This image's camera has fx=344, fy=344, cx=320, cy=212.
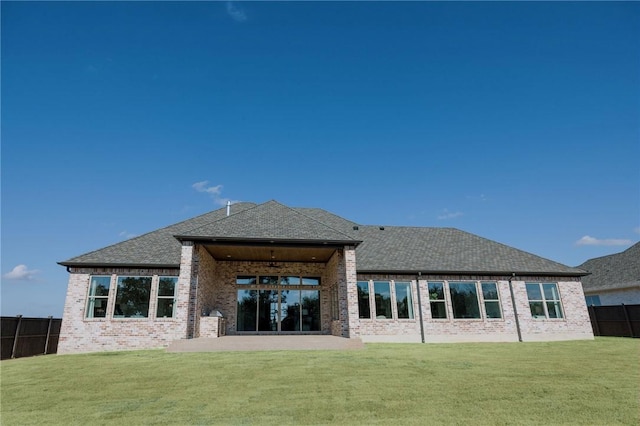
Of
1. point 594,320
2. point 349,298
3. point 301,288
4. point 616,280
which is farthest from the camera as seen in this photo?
point 616,280

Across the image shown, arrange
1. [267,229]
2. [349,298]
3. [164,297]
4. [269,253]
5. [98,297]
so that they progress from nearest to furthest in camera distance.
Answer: [349,298] < [267,229] < [98,297] < [164,297] < [269,253]

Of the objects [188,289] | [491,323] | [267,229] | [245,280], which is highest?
[267,229]

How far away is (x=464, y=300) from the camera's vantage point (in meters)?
17.2

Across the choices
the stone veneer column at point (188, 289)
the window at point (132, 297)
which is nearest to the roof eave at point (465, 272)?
the stone veneer column at point (188, 289)

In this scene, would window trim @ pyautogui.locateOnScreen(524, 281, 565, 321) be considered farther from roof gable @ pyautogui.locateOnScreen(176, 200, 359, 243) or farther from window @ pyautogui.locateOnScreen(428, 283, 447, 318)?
roof gable @ pyautogui.locateOnScreen(176, 200, 359, 243)

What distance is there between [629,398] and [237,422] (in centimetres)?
696

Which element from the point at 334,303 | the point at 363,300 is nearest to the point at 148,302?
the point at 334,303

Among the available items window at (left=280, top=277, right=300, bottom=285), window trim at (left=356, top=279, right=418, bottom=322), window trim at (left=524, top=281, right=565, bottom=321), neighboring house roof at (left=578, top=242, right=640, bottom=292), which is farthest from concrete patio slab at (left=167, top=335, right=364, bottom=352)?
neighboring house roof at (left=578, top=242, right=640, bottom=292)

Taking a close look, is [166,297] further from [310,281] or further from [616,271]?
[616,271]

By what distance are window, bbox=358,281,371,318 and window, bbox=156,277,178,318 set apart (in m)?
8.67

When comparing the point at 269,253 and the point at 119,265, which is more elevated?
the point at 269,253

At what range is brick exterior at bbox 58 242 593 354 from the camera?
46.3 feet

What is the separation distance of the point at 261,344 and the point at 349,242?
5.23 metres

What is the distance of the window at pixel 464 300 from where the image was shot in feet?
56.0
